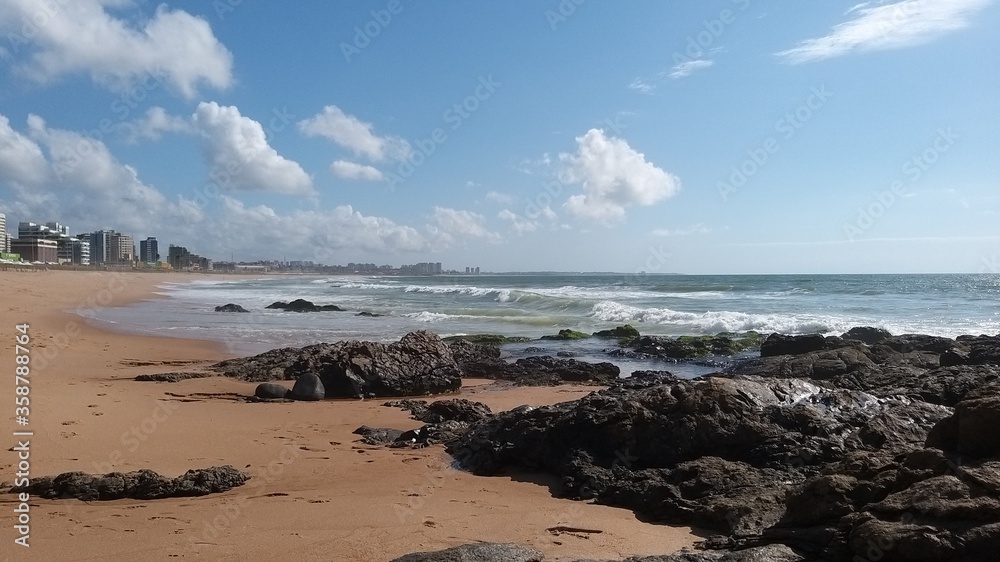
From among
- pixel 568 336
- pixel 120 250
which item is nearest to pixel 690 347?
pixel 568 336

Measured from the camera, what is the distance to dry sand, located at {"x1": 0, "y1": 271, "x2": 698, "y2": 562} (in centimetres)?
407

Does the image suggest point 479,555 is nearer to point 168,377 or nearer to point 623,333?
point 168,377

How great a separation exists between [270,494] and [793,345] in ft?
40.0

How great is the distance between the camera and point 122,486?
5.05m

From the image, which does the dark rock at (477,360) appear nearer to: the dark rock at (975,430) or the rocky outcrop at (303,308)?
the dark rock at (975,430)

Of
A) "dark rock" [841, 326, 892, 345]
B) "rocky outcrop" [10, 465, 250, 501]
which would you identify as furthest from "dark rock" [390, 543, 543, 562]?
"dark rock" [841, 326, 892, 345]

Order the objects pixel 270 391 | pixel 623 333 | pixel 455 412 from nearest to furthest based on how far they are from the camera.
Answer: pixel 455 412, pixel 270 391, pixel 623 333

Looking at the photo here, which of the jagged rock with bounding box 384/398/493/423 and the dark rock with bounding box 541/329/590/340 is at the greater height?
the jagged rock with bounding box 384/398/493/423

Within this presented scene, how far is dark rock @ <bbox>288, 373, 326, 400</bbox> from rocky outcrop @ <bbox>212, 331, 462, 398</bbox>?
12cm

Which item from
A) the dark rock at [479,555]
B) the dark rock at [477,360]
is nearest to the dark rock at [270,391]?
the dark rock at [477,360]

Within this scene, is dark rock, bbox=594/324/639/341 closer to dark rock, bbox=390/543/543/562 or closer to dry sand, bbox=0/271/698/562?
dry sand, bbox=0/271/698/562

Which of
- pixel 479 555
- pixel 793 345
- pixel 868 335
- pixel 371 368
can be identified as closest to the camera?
pixel 479 555

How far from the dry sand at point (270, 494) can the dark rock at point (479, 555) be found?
0.19m

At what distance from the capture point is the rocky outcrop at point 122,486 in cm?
496
